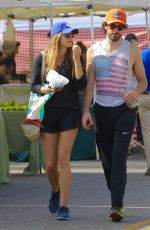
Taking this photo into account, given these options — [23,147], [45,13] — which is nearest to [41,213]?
[23,147]

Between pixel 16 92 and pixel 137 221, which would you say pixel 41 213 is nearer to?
pixel 137 221

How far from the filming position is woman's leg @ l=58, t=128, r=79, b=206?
806cm

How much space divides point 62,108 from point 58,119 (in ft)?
0.35

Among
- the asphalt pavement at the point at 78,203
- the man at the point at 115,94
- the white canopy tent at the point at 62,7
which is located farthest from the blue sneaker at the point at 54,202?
the white canopy tent at the point at 62,7

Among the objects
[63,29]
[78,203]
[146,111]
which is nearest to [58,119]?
[63,29]

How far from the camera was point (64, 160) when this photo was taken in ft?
26.5

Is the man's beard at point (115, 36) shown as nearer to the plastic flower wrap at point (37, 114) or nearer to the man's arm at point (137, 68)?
the man's arm at point (137, 68)

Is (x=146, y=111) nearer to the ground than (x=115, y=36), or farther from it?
nearer to the ground

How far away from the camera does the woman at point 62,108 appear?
807cm

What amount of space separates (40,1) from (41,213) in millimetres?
7941

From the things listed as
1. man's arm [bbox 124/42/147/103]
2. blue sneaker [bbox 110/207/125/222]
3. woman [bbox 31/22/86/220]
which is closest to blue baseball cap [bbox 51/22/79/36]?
woman [bbox 31/22/86/220]

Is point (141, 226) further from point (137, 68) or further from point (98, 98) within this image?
point (137, 68)

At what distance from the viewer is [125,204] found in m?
9.36

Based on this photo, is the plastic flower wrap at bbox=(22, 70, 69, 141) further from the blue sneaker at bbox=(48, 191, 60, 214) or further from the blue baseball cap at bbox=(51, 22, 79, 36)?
the blue sneaker at bbox=(48, 191, 60, 214)
